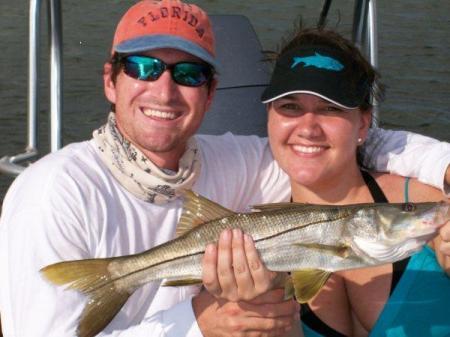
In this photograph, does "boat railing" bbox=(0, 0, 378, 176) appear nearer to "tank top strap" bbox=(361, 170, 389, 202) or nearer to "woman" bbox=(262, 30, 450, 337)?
"tank top strap" bbox=(361, 170, 389, 202)

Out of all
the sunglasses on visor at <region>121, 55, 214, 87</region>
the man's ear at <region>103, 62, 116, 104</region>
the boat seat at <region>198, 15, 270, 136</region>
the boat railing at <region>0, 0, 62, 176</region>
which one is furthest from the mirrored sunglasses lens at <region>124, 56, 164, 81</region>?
the boat seat at <region>198, 15, 270, 136</region>


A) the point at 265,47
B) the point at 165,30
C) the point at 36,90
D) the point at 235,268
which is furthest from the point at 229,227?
the point at 265,47

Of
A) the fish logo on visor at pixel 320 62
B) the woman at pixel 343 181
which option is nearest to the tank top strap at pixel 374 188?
the woman at pixel 343 181

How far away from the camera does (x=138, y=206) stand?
3.41m

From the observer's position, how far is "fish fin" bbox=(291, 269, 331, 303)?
3.07 metres

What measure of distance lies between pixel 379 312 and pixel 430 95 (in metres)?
9.34

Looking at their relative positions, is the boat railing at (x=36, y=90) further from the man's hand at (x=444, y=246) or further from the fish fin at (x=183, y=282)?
the fish fin at (x=183, y=282)

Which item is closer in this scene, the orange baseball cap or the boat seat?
the orange baseball cap

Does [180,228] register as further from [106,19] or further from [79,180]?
[106,19]

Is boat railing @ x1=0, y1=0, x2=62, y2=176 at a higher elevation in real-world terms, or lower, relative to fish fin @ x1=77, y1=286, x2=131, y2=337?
higher

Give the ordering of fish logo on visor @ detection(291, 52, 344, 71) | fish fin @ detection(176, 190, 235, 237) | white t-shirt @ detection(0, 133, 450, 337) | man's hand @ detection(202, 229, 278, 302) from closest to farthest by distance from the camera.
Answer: man's hand @ detection(202, 229, 278, 302) < white t-shirt @ detection(0, 133, 450, 337) < fish fin @ detection(176, 190, 235, 237) < fish logo on visor @ detection(291, 52, 344, 71)

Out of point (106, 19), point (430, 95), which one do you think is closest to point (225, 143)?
point (430, 95)

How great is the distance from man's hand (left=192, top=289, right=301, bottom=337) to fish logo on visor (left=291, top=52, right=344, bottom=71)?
0.95 metres

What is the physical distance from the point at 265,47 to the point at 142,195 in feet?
32.7
